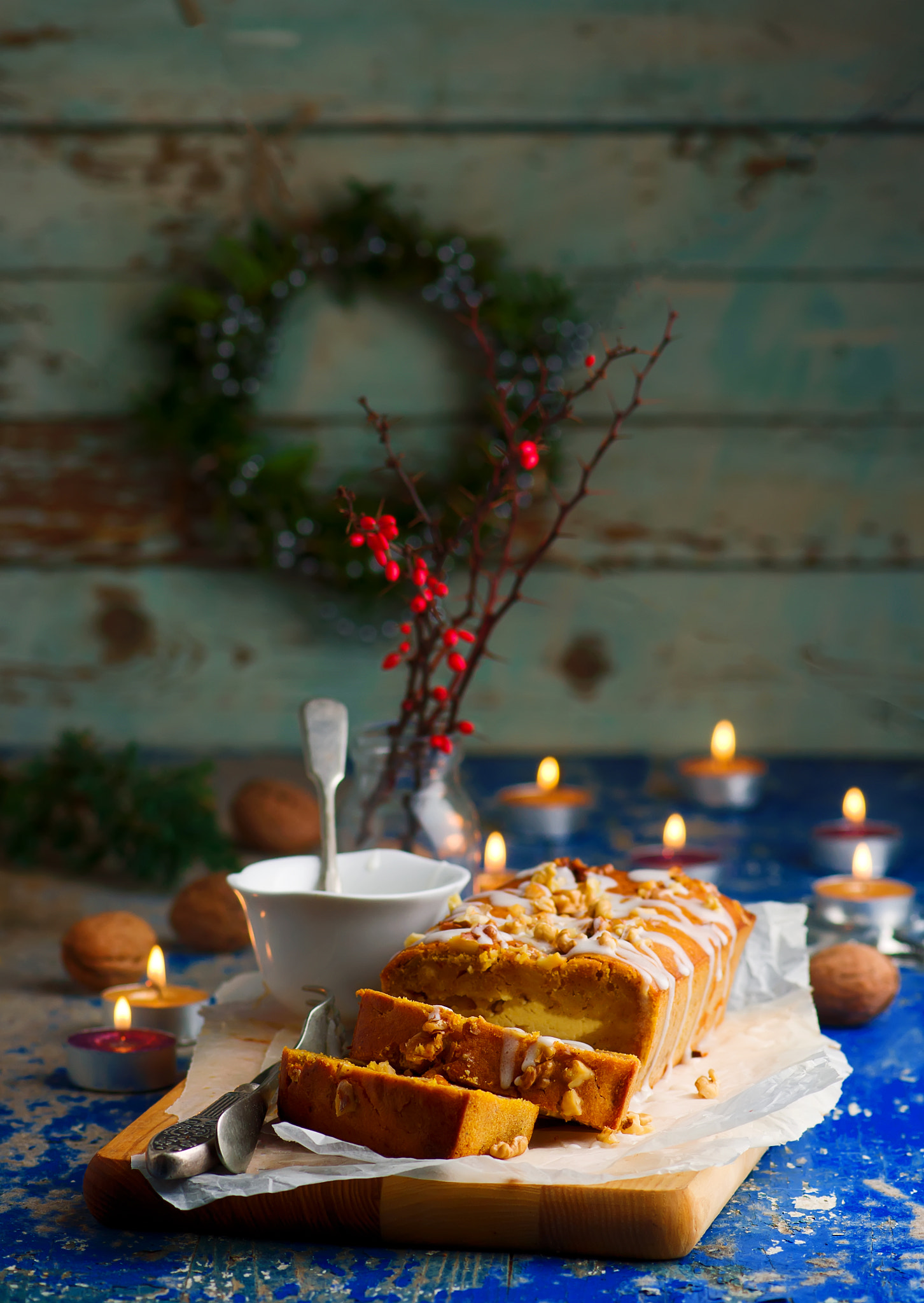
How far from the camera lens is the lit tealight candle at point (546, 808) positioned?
1.75 m

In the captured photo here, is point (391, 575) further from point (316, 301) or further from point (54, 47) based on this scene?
point (54, 47)

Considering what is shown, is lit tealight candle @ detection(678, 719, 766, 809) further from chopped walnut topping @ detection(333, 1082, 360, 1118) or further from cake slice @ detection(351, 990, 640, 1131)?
chopped walnut topping @ detection(333, 1082, 360, 1118)

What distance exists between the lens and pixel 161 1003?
108 cm

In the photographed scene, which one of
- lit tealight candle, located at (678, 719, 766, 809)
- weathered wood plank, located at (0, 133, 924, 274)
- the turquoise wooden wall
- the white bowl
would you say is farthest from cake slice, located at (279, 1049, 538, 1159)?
weathered wood plank, located at (0, 133, 924, 274)

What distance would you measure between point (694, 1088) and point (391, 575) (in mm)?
441

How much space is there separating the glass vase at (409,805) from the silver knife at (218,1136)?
0.37 meters

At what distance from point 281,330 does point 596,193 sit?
587 mm

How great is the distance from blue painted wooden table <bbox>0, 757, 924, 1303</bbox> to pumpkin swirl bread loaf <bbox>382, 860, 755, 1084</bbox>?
117mm

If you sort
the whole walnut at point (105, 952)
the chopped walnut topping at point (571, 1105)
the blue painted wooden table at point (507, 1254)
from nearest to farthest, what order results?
the blue painted wooden table at point (507, 1254) < the chopped walnut topping at point (571, 1105) < the whole walnut at point (105, 952)

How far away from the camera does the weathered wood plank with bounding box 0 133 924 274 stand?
2176 millimetres

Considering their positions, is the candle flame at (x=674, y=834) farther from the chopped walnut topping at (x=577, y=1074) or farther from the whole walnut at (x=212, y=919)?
the chopped walnut topping at (x=577, y=1074)

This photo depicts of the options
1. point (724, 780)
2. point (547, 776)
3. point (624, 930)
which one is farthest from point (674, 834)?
point (624, 930)

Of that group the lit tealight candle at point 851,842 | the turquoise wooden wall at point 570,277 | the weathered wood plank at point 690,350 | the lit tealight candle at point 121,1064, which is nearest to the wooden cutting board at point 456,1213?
the lit tealight candle at point 121,1064

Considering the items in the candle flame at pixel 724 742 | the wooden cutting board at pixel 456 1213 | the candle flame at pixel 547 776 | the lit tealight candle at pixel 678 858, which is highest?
the candle flame at pixel 724 742
